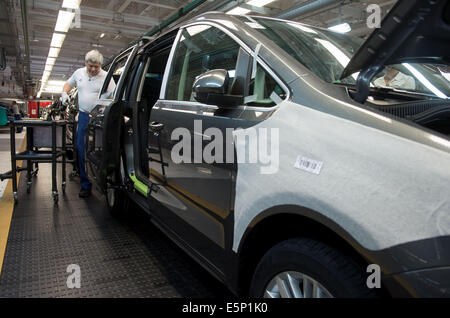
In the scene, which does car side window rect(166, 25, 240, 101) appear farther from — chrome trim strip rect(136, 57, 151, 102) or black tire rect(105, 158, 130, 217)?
black tire rect(105, 158, 130, 217)

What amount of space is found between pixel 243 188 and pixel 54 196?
10.8 feet

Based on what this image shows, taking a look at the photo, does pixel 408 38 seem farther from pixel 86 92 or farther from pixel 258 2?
pixel 258 2

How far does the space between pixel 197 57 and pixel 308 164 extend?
129 centimetres

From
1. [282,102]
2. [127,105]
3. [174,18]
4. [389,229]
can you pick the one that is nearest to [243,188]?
[282,102]

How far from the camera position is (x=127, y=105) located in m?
3.24

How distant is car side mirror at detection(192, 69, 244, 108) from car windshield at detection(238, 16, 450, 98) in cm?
32

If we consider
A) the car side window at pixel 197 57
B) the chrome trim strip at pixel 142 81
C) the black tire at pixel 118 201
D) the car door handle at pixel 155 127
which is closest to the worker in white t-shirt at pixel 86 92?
the black tire at pixel 118 201

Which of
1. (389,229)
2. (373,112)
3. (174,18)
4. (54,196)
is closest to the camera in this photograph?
(389,229)

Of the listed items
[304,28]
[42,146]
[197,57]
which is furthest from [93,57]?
[304,28]

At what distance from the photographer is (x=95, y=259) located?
102 inches

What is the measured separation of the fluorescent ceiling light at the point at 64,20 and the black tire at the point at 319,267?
27.1 feet

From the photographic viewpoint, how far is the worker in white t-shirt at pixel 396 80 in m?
1.70
